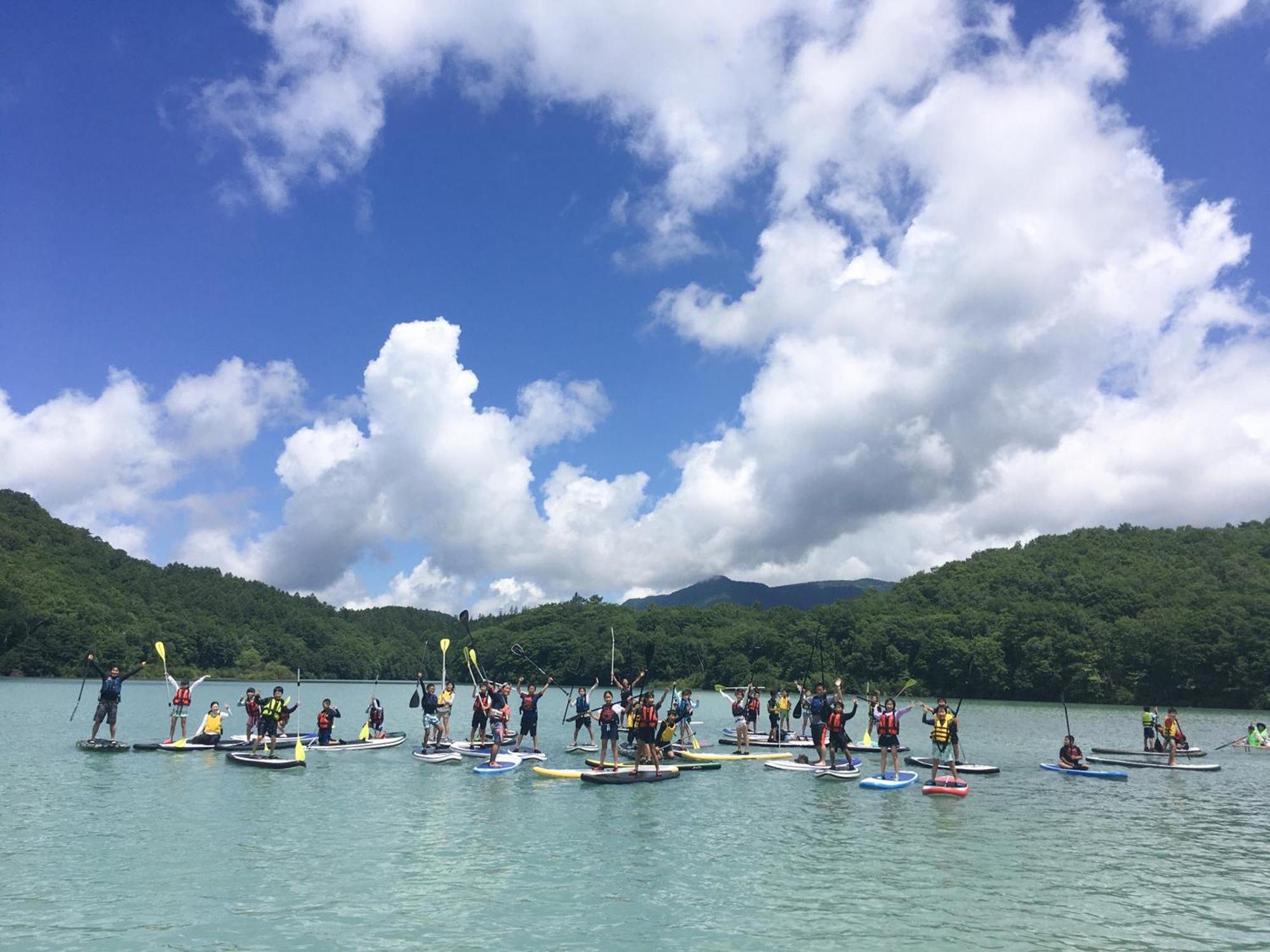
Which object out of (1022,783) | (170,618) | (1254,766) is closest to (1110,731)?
(1254,766)

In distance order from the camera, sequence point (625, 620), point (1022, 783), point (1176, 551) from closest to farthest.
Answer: point (1022, 783)
point (1176, 551)
point (625, 620)

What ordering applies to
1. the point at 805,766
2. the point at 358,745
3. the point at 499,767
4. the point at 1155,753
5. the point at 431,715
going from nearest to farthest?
the point at 499,767 → the point at 805,766 → the point at 431,715 → the point at 358,745 → the point at 1155,753

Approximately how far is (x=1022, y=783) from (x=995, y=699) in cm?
8223

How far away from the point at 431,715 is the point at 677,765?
29.4 feet

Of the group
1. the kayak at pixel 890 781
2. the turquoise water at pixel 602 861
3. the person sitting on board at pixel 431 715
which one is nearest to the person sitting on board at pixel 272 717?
the turquoise water at pixel 602 861

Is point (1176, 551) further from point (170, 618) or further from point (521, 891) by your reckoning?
point (170, 618)

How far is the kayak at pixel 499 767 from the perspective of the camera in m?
27.1

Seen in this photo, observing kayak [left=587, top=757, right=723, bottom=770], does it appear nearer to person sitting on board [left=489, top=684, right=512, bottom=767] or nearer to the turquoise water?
the turquoise water

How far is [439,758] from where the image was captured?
29.7 meters

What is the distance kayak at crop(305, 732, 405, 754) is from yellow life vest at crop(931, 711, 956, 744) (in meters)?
20.5

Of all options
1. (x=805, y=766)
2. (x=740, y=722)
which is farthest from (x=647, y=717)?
(x=740, y=722)

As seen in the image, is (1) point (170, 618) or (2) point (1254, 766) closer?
(2) point (1254, 766)

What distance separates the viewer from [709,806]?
73.8 ft

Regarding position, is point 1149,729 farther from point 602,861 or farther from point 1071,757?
point 602,861
